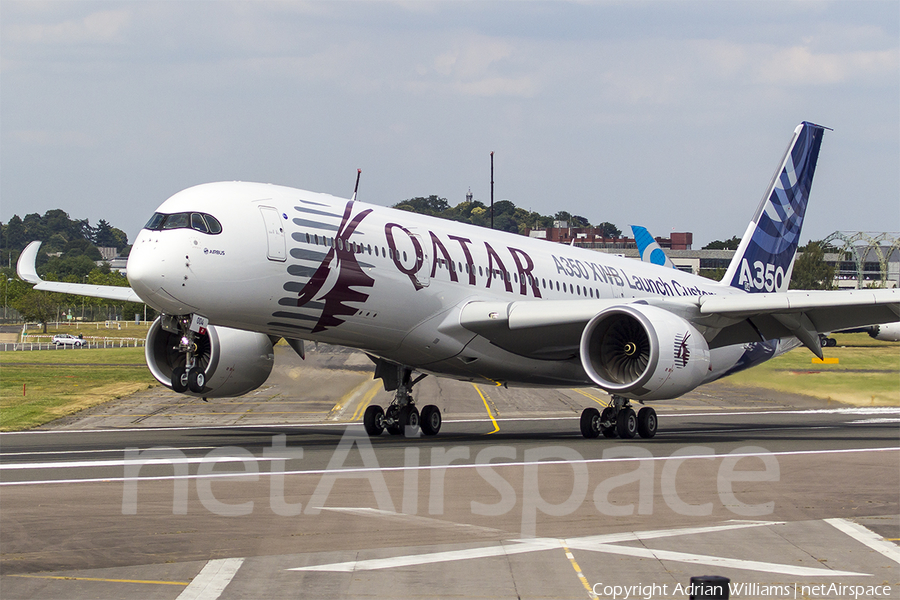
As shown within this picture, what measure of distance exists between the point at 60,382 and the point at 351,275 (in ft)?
90.3

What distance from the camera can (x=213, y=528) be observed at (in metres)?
11.6

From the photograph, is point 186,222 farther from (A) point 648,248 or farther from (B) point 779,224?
(A) point 648,248

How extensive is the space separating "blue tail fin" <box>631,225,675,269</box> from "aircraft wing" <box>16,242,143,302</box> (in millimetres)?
20822

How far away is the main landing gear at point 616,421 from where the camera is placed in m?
24.2

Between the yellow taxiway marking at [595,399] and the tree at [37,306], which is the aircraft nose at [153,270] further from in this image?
the tree at [37,306]

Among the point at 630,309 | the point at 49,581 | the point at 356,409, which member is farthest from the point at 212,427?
the point at 49,581

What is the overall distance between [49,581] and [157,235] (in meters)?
10.3

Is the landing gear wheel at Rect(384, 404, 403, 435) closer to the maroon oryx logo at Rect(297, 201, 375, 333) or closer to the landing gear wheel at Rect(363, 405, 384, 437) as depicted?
the landing gear wheel at Rect(363, 405, 384, 437)

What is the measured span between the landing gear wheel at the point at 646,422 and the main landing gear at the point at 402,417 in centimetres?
495

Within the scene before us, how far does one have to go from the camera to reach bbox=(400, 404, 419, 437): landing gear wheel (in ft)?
83.6

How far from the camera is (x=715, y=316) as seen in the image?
23.2 metres

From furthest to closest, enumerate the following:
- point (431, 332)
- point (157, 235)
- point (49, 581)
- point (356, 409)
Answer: point (356, 409)
point (431, 332)
point (157, 235)
point (49, 581)

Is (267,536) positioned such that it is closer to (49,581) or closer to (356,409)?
(49,581)

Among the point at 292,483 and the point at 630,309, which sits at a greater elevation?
the point at 630,309
